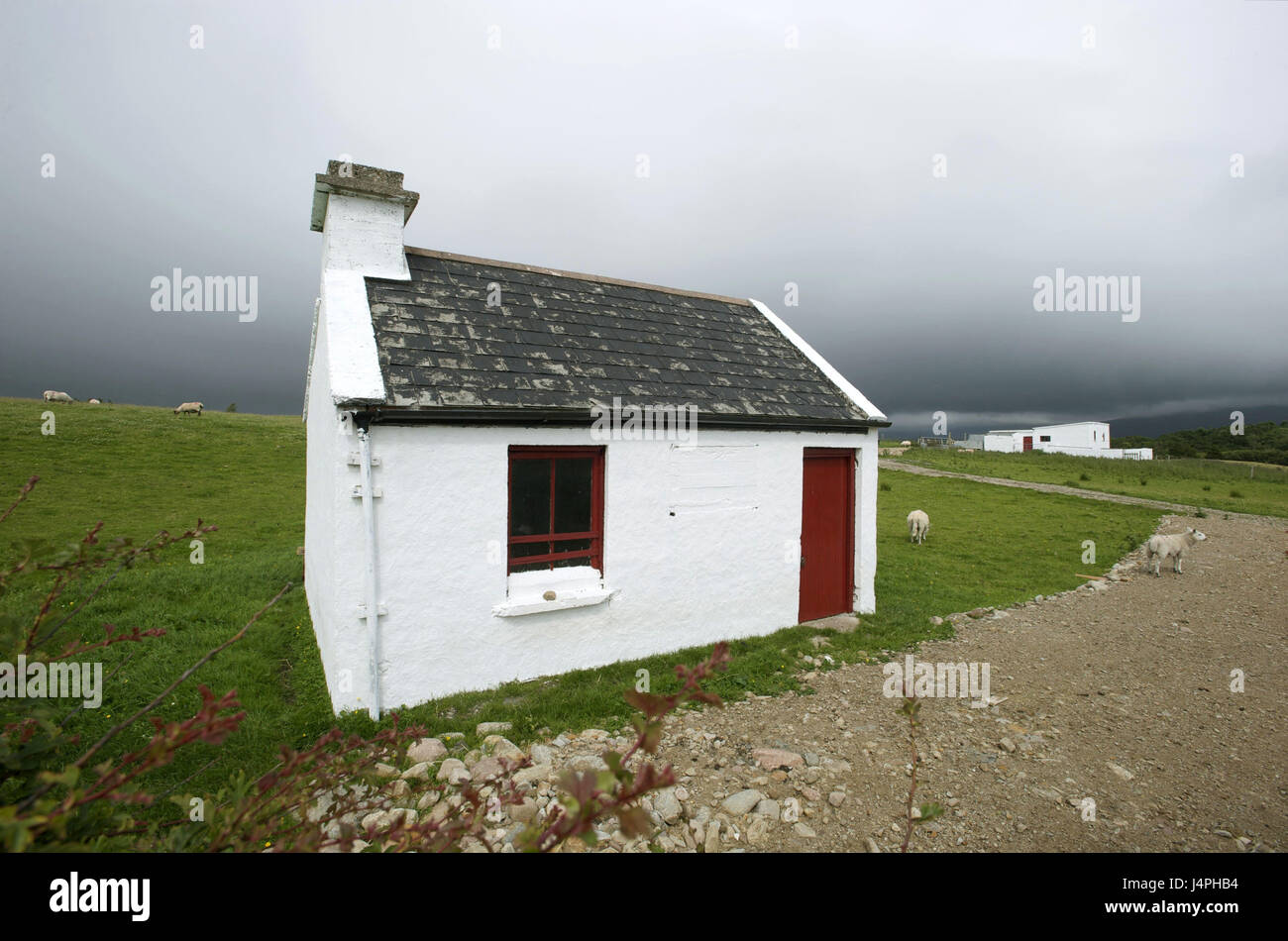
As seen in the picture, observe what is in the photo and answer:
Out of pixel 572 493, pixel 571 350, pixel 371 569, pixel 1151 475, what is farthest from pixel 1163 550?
pixel 1151 475

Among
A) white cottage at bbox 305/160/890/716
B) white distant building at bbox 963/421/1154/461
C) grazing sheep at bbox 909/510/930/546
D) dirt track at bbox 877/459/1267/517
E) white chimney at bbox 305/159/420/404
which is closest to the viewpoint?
white cottage at bbox 305/160/890/716

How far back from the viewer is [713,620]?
8.27 metres

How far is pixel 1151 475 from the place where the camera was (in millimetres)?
35000

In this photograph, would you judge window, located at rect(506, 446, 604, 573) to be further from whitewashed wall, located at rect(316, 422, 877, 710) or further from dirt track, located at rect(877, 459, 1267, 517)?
dirt track, located at rect(877, 459, 1267, 517)

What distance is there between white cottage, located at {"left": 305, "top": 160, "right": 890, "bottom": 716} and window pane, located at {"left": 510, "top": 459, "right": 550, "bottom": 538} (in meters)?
0.03

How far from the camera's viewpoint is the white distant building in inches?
2537

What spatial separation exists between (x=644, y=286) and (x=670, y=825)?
8658 mm

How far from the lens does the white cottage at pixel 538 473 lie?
608cm

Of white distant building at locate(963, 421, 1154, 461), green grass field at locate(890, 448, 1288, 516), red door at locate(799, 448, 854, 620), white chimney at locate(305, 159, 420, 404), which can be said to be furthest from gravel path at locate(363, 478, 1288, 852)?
white distant building at locate(963, 421, 1154, 461)

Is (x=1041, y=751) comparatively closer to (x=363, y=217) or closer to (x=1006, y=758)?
(x=1006, y=758)

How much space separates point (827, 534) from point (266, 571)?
11183mm

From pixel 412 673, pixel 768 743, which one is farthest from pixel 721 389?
pixel 412 673

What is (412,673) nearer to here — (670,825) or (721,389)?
(670,825)
